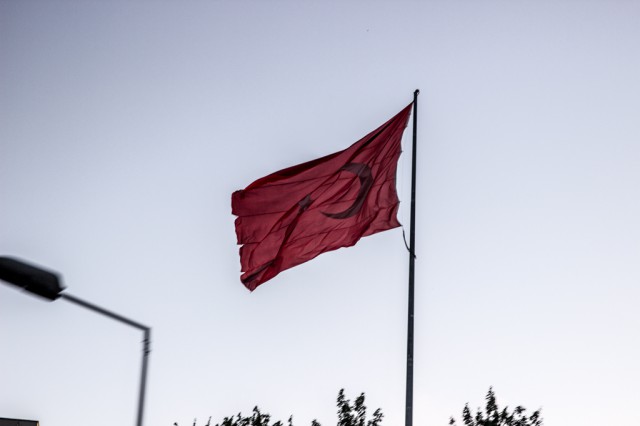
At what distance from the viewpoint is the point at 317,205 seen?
15852 mm

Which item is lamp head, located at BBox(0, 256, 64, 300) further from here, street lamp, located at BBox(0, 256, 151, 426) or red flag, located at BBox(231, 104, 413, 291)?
red flag, located at BBox(231, 104, 413, 291)

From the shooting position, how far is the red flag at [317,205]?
15414mm

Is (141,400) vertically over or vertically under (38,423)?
under

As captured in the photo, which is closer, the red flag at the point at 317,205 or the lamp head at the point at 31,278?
the lamp head at the point at 31,278

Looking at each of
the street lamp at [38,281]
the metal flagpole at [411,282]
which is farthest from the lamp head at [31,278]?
the metal flagpole at [411,282]

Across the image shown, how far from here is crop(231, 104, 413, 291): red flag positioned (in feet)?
50.6

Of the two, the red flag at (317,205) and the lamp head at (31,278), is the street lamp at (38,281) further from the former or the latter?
the red flag at (317,205)

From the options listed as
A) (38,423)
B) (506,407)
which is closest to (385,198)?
(506,407)

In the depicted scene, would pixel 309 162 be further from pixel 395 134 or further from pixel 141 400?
pixel 141 400

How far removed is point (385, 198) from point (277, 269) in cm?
255

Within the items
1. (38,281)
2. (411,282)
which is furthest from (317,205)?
(38,281)

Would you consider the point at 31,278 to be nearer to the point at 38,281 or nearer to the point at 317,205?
the point at 38,281

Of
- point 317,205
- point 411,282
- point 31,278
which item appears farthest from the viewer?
point 317,205

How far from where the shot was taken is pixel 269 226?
1609 centimetres
